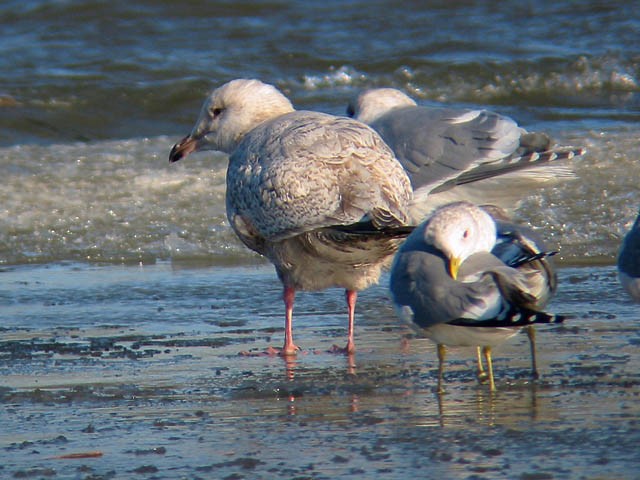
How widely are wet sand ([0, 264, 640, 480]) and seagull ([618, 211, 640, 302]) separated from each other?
0.24 meters

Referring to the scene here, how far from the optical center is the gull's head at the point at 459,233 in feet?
12.3

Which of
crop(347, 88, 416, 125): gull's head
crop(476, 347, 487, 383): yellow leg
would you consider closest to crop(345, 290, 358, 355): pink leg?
crop(476, 347, 487, 383): yellow leg

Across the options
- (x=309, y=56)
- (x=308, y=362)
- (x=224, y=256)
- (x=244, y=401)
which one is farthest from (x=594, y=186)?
(x=309, y=56)

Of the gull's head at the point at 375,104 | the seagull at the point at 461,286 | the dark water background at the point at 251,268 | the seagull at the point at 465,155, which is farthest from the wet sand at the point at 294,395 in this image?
the gull's head at the point at 375,104

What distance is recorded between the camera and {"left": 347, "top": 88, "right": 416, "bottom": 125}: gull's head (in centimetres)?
650

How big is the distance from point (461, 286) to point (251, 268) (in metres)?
3.12

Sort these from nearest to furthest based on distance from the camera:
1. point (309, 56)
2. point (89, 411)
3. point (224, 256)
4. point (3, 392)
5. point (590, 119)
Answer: point (89, 411) < point (3, 392) < point (224, 256) < point (590, 119) < point (309, 56)

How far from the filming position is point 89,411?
Answer: 3686 millimetres

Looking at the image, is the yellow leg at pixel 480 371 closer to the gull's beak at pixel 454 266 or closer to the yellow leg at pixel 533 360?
the yellow leg at pixel 533 360

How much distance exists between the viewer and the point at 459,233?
378 cm

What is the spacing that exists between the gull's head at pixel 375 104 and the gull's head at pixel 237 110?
1.17 metres

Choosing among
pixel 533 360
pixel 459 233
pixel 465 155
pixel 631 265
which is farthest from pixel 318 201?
pixel 465 155

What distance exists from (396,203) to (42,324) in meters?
1.64

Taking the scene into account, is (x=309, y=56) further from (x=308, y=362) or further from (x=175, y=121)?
(x=308, y=362)
